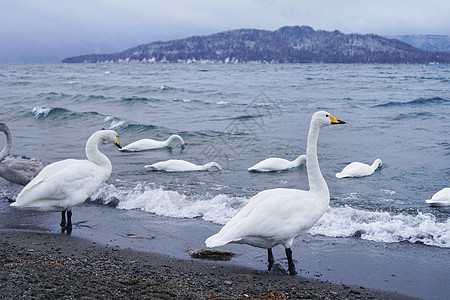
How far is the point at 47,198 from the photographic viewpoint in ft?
23.7

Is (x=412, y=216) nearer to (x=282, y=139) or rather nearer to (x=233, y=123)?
(x=282, y=139)

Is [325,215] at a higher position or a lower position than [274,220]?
lower

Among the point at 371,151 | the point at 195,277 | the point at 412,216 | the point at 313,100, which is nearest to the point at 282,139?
the point at 371,151

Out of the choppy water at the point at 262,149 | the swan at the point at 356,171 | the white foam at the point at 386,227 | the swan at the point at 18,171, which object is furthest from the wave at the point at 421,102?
the swan at the point at 18,171

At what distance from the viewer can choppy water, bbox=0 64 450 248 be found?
325 inches

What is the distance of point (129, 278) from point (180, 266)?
0.86m

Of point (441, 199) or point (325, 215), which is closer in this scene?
point (325, 215)

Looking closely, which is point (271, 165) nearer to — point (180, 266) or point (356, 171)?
point (356, 171)

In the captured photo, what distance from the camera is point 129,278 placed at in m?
5.03

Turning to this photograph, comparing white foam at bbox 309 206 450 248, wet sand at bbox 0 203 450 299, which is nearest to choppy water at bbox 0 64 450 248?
white foam at bbox 309 206 450 248

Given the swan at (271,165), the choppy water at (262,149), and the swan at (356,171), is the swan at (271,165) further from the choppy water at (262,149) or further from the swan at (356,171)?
the swan at (356,171)

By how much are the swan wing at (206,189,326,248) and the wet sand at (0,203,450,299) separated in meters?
0.41

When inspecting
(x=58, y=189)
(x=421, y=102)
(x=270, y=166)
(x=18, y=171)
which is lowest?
(x=270, y=166)

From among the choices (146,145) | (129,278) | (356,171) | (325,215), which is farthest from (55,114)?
(129,278)
